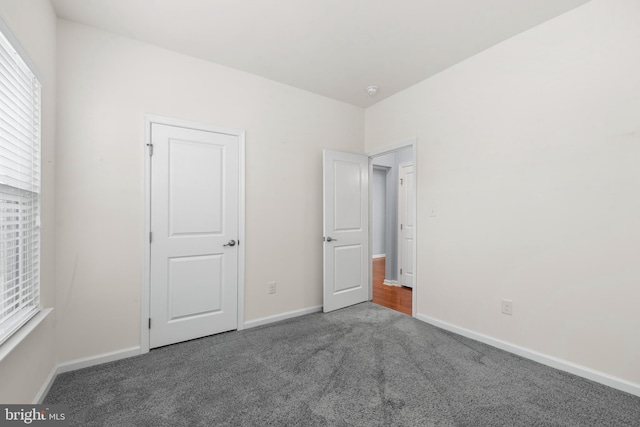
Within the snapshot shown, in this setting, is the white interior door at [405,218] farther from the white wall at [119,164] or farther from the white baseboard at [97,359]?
the white baseboard at [97,359]

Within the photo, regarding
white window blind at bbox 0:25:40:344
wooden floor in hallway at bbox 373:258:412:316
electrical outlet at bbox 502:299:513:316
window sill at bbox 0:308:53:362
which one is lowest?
wooden floor in hallway at bbox 373:258:412:316

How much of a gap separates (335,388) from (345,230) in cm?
198

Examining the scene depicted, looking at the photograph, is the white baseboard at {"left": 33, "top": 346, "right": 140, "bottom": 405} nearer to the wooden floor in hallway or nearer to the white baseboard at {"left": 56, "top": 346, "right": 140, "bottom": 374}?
the white baseboard at {"left": 56, "top": 346, "right": 140, "bottom": 374}

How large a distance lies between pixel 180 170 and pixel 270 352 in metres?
1.84

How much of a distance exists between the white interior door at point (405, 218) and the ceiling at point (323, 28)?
1922 mm

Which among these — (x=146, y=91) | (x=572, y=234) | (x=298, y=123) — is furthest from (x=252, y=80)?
(x=572, y=234)

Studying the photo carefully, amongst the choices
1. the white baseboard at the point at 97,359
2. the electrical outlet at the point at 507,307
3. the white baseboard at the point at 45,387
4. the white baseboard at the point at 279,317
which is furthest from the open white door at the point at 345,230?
the white baseboard at the point at 45,387

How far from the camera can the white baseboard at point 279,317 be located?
298 centimetres

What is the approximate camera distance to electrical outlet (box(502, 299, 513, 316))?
2.42 metres

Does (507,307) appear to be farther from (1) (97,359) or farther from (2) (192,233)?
(1) (97,359)

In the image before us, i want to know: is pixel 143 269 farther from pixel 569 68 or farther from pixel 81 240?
pixel 569 68

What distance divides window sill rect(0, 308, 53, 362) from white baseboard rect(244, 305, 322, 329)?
64.0 inches

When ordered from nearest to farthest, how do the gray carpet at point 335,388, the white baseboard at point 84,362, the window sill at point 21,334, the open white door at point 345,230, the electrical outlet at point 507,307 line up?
the window sill at point 21,334 → the gray carpet at point 335,388 → the white baseboard at point 84,362 → the electrical outlet at point 507,307 → the open white door at point 345,230

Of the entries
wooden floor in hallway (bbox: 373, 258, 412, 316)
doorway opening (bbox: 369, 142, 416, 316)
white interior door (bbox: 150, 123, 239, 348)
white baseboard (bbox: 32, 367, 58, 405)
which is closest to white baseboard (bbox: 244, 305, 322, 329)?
white interior door (bbox: 150, 123, 239, 348)
